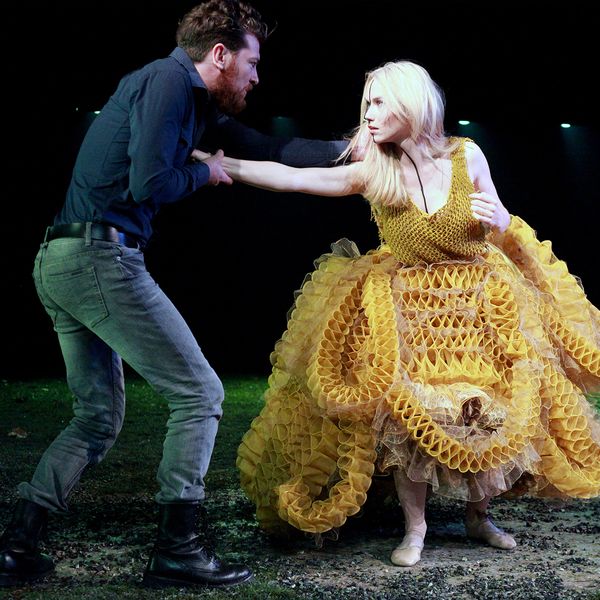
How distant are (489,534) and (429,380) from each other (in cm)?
60

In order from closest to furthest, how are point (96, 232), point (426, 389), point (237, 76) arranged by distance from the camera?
point (96, 232) < point (237, 76) < point (426, 389)

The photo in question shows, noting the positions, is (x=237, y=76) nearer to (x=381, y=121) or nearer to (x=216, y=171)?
(x=216, y=171)

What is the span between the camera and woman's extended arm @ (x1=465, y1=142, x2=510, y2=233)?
2.95 m

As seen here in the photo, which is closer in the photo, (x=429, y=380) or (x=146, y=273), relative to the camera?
(x=146, y=273)

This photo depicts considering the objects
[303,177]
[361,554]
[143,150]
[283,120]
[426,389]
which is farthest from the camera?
[283,120]

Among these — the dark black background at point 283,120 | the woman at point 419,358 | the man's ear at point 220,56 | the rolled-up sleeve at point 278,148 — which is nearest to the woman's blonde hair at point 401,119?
the woman at point 419,358

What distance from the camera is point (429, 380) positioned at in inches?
112

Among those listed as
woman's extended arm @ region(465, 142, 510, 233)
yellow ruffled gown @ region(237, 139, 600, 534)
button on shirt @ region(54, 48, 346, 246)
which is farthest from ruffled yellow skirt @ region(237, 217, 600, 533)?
button on shirt @ region(54, 48, 346, 246)

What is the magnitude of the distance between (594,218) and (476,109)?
2.21 metres

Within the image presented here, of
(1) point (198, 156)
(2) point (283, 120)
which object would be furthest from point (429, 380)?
(2) point (283, 120)

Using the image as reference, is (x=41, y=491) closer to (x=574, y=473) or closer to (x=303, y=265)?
(x=574, y=473)

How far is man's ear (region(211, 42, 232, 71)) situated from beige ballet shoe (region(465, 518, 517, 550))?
1673 mm

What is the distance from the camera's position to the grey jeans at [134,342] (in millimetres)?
2488

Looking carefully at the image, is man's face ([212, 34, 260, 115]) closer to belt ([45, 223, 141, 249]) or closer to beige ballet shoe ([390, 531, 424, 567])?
belt ([45, 223, 141, 249])
